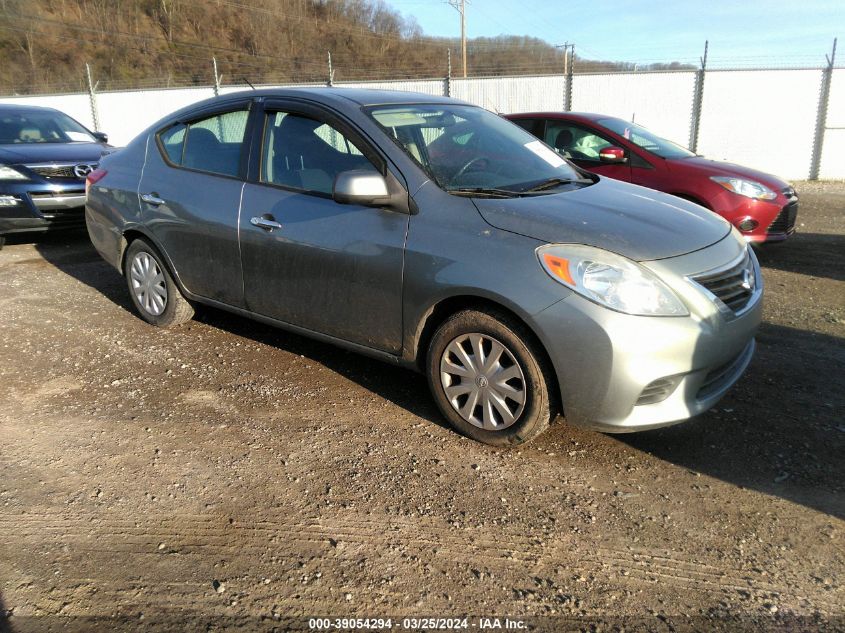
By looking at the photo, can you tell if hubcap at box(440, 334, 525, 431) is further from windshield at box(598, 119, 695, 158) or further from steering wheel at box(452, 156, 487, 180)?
windshield at box(598, 119, 695, 158)

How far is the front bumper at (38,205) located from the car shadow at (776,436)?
665 centimetres

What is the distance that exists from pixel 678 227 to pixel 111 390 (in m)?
3.42

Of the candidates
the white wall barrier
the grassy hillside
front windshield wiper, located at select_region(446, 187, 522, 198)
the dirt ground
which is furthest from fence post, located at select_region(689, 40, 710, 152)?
the grassy hillside

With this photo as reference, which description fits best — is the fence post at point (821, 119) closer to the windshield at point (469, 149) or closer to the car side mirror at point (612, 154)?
the car side mirror at point (612, 154)

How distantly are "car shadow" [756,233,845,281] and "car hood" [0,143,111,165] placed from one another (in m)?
7.69

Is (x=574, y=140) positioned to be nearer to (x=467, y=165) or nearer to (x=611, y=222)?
(x=467, y=165)

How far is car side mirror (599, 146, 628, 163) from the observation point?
696 centimetres

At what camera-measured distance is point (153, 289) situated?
500cm

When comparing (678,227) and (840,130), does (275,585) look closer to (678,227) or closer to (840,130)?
(678,227)

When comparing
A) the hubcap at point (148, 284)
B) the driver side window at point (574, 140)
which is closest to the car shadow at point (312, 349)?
the hubcap at point (148, 284)

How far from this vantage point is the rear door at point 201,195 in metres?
4.21

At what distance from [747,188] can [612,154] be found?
1.38m

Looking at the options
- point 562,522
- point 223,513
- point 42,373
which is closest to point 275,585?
point 223,513

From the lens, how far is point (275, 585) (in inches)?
96.5
